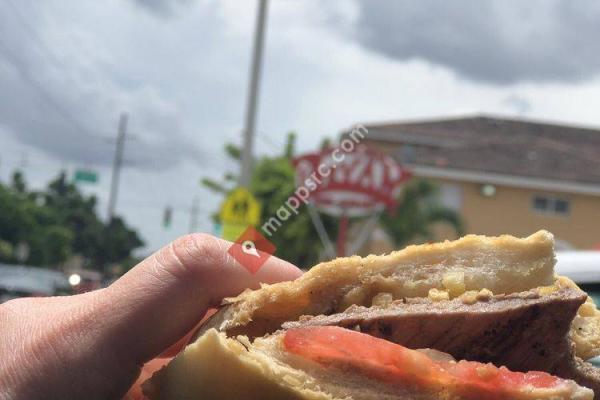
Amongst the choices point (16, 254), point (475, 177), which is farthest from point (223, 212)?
point (16, 254)

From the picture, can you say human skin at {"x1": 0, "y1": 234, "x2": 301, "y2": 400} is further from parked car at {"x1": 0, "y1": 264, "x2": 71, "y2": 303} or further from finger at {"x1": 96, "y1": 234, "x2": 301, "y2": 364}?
parked car at {"x1": 0, "y1": 264, "x2": 71, "y2": 303}

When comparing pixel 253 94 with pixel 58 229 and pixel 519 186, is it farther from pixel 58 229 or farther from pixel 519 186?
pixel 58 229

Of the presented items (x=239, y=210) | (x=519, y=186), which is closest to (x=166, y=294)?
(x=239, y=210)

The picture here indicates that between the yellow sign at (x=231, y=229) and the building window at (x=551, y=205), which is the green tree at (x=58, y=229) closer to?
the building window at (x=551, y=205)

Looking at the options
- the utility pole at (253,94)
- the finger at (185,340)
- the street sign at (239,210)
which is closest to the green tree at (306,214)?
the utility pole at (253,94)

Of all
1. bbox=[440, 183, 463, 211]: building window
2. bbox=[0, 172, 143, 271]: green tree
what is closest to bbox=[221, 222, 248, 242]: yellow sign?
bbox=[440, 183, 463, 211]: building window
